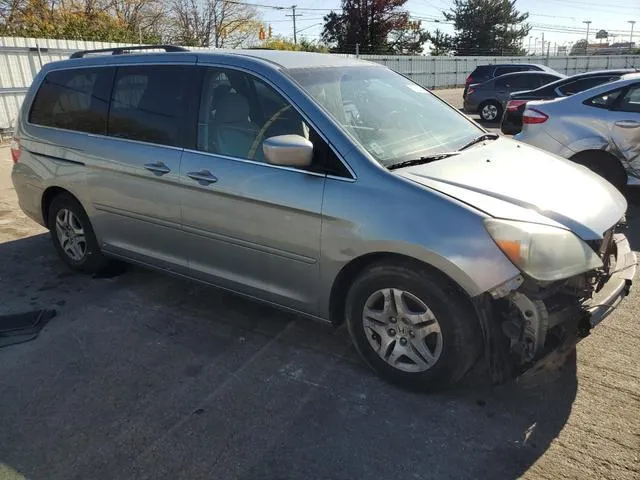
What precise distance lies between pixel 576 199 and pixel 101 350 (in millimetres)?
3030

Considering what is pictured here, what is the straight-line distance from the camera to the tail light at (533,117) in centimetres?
652

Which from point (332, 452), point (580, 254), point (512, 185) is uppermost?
point (512, 185)

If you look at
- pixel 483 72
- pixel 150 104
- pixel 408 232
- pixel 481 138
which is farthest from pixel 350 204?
pixel 483 72

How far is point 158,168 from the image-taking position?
12.3ft

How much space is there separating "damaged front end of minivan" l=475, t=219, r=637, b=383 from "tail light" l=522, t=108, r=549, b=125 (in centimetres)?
412

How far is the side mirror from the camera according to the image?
2988 millimetres

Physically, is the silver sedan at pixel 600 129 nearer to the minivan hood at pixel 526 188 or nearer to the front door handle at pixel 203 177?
the minivan hood at pixel 526 188

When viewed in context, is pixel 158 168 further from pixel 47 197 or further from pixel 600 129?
pixel 600 129

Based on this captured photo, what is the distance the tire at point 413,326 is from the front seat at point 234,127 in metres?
1.16

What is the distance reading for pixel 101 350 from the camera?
3.57 m

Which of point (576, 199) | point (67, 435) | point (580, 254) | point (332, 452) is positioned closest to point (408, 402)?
point (332, 452)

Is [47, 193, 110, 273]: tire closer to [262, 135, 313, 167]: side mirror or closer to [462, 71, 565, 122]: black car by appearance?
[262, 135, 313, 167]: side mirror

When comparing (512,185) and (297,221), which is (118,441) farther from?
(512,185)

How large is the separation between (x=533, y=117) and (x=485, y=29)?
5187 centimetres
